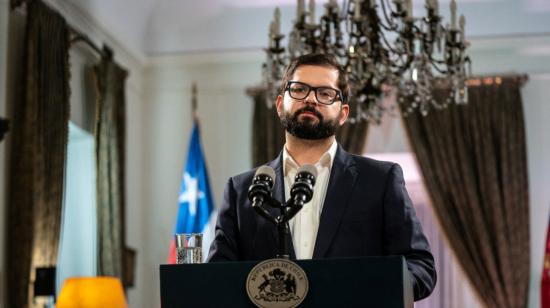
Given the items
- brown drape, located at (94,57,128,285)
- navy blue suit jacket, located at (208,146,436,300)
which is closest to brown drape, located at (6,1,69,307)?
brown drape, located at (94,57,128,285)

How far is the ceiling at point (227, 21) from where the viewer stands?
984 centimetres

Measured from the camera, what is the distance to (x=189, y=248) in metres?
2.63

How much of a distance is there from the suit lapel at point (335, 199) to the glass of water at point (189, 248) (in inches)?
13.0

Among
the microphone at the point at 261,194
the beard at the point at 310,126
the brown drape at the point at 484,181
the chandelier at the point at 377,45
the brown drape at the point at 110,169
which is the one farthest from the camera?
the brown drape at the point at 484,181

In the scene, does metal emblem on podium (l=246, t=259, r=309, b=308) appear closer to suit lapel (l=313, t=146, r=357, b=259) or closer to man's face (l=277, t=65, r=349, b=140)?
suit lapel (l=313, t=146, r=357, b=259)

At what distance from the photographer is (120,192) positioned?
923cm

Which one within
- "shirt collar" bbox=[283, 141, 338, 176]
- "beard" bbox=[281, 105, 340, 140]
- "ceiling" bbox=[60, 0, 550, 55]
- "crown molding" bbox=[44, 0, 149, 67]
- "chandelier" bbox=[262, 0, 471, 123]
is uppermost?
"ceiling" bbox=[60, 0, 550, 55]

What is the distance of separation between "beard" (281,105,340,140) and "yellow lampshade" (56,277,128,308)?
4.61m

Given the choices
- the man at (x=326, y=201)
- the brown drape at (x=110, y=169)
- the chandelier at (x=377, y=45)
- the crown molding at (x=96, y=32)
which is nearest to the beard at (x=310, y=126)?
the man at (x=326, y=201)

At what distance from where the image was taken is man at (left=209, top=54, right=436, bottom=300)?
2727 mm

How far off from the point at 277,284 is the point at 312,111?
2.00ft

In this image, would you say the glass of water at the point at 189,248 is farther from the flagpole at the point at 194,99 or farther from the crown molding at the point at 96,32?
the flagpole at the point at 194,99

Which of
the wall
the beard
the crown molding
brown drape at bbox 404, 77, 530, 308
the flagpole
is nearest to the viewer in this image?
the beard

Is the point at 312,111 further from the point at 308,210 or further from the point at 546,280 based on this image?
the point at 546,280
